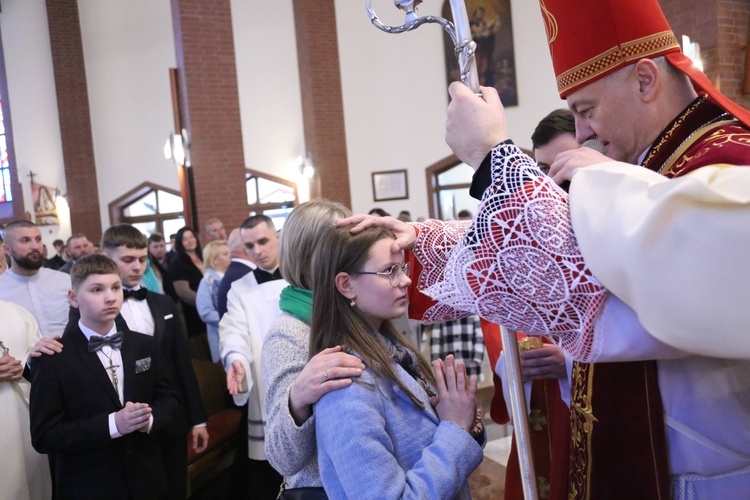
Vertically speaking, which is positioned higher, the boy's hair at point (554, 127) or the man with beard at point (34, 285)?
the boy's hair at point (554, 127)

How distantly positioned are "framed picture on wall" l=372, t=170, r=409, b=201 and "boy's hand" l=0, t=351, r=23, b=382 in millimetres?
9718

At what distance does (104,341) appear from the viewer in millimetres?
2828

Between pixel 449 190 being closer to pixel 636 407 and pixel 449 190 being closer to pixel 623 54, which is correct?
pixel 623 54

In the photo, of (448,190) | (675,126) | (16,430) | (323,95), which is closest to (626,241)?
(675,126)

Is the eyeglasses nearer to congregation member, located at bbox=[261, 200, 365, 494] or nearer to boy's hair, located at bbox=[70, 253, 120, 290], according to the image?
congregation member, located at bbox=[261, 200, 365, 494]

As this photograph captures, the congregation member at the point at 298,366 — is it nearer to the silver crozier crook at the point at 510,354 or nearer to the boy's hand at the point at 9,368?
the silver crozier crook at the point at 510,354

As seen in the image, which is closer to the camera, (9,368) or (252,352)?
(9,368)

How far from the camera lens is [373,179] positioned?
41.3 ft

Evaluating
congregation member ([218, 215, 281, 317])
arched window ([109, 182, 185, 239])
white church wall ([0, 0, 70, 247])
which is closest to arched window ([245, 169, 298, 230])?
arched window ([109, 182, 185, 239])

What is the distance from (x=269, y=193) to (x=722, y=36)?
8871 mm

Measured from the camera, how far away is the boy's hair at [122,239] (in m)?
3.78

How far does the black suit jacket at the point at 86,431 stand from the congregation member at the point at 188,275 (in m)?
2.87

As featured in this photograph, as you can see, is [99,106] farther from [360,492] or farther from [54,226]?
[360,492]

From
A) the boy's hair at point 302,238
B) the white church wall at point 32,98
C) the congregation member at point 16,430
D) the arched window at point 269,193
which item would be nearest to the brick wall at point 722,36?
the boy's hair at point 302,238
